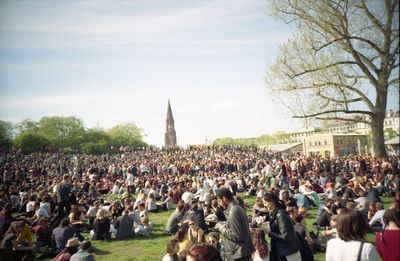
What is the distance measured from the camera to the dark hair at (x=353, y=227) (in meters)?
2.62

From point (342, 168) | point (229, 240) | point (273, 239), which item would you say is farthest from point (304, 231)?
point (342, 168)

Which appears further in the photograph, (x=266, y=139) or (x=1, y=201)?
(x=266, y=139)

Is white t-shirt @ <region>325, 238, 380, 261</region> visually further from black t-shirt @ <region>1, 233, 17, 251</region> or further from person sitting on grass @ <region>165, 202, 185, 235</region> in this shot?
black t-shirt @ <region>1, 233, 17, 251</region>

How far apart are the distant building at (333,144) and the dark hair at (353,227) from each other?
87950 millimetres

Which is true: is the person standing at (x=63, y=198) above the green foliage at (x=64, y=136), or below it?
below

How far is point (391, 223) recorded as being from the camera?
2998 mm

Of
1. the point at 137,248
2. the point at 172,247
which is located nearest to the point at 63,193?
the point at 137,248

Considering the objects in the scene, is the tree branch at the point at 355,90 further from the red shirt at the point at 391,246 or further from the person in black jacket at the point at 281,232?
the red shirt at the point at 391,246

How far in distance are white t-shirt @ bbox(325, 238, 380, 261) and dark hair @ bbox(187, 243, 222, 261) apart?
1.24 metres

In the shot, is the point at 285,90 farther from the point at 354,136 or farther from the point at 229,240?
the point at 354,136

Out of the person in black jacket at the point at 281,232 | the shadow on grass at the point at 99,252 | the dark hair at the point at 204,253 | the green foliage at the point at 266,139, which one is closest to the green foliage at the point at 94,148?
the shadow on grass at the point at 99,252

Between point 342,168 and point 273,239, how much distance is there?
21.7 metres

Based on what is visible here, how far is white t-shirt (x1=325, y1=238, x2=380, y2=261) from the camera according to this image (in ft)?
8.24

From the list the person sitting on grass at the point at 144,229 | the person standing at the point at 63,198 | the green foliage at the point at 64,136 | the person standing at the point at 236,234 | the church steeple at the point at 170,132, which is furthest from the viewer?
the church steeple at the point at 170,132
